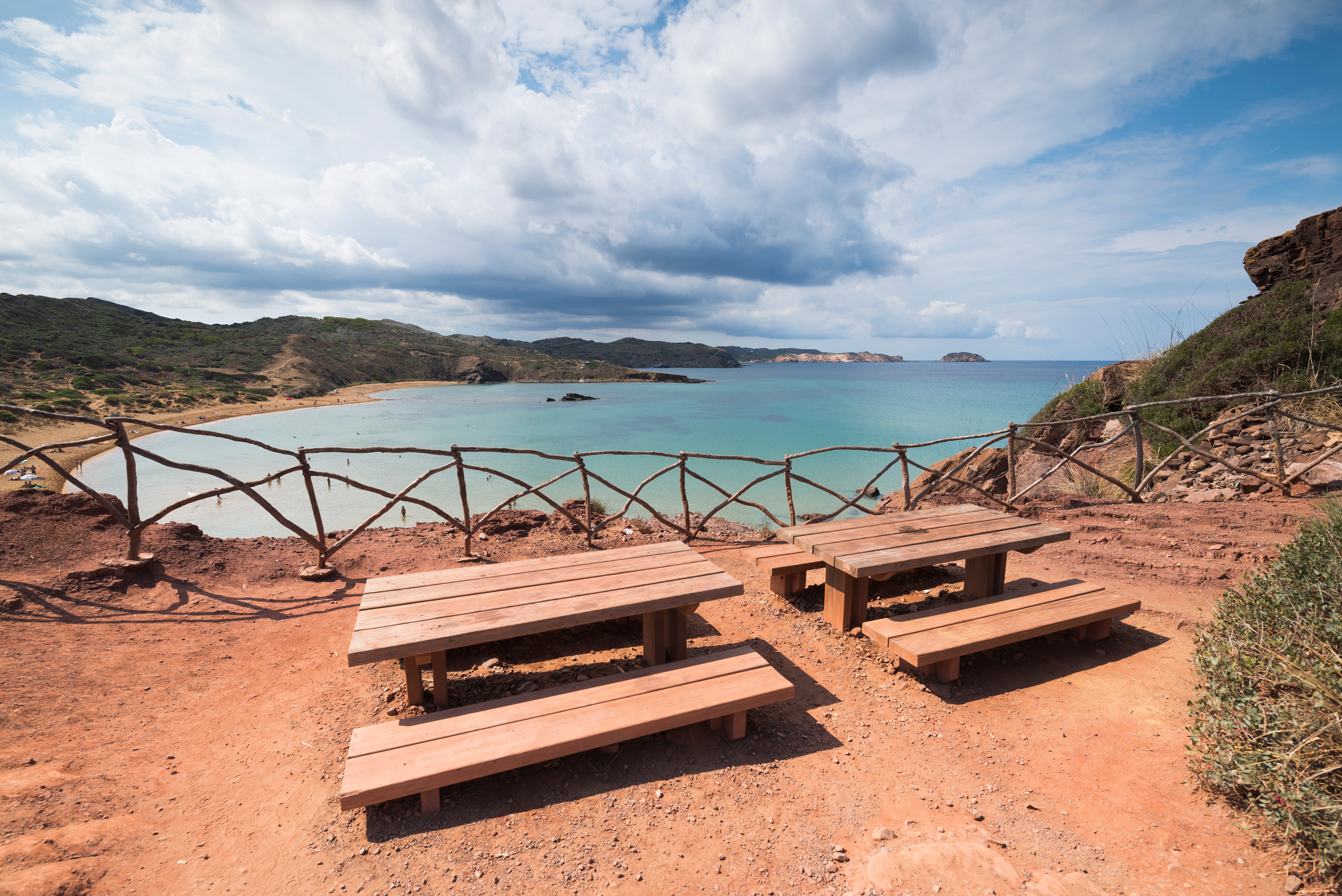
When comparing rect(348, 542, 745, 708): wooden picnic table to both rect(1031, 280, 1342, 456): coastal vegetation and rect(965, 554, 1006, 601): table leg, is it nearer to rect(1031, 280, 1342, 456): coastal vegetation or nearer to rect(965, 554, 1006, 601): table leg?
rect(965, 554, 1006, 601): table leg

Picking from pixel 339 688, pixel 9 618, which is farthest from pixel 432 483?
pixel 339 688

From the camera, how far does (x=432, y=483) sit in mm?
14859

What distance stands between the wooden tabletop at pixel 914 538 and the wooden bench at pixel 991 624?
36 centimetres

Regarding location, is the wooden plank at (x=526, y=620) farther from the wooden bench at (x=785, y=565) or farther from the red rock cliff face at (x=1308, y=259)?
the red rock cliff face at (x=1308, y=259)

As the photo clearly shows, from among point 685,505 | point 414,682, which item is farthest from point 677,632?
point 685,505

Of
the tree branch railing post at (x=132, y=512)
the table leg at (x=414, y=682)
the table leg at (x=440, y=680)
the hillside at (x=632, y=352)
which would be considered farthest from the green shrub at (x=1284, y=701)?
the hillside at (x=632, y=352)

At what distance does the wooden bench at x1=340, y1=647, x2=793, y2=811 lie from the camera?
2307 millimetres

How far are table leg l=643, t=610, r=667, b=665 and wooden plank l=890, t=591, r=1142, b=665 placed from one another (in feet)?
4.82

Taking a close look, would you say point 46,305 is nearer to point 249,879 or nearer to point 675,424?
point 675,424

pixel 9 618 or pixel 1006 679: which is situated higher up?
pixel 9 618

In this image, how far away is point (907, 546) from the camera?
388cm

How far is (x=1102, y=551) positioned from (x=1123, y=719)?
331cm

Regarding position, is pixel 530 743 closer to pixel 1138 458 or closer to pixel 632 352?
pixel 1138 458

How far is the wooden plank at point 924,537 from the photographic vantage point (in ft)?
12.3
